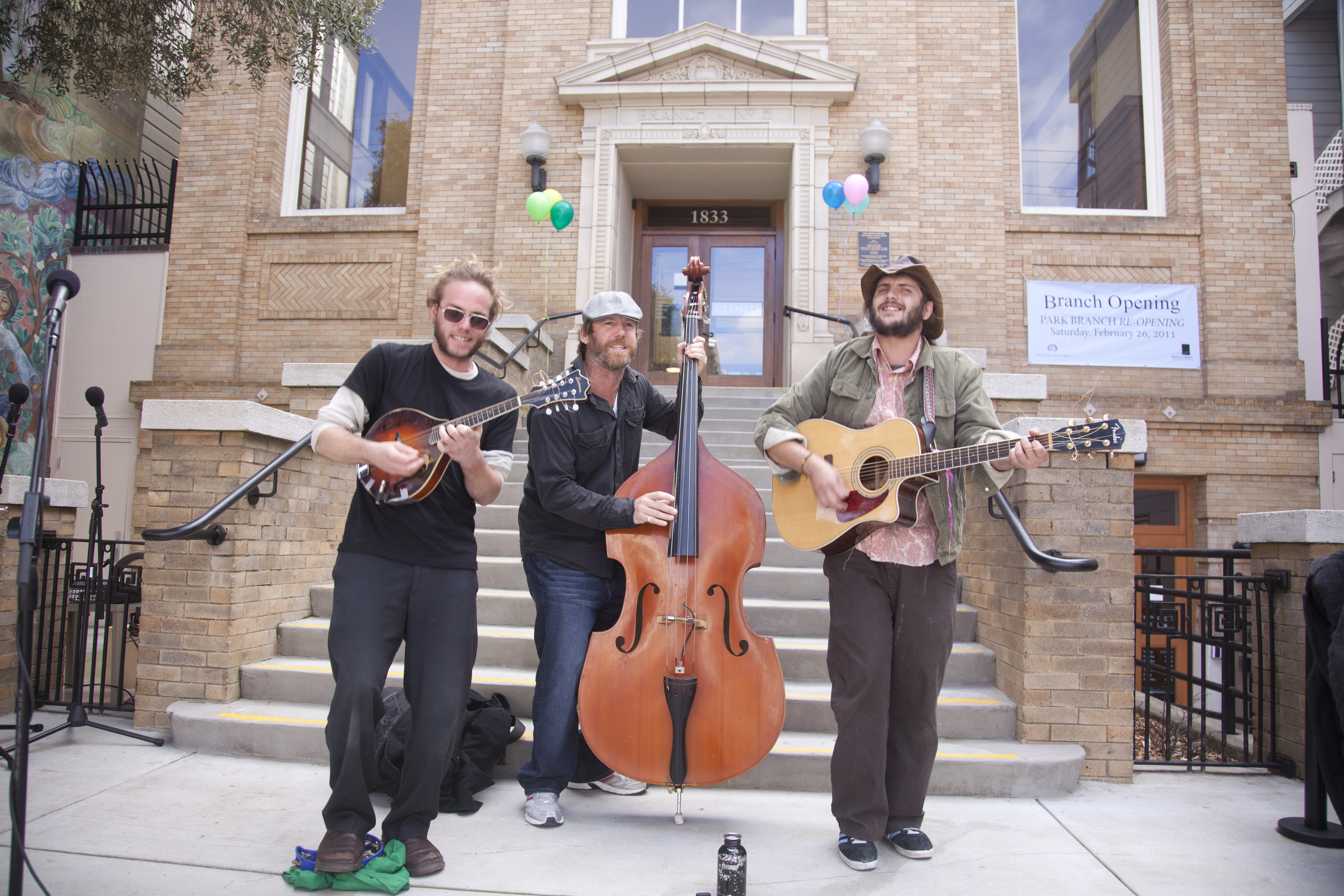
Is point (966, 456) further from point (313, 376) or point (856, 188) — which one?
point (856, 188)

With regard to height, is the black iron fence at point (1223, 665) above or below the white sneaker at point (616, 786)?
above

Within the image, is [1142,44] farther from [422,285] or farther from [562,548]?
[562,548]

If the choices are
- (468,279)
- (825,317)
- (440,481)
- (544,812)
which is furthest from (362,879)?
(825,317)

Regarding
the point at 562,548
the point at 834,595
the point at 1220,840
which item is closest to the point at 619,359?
the point at 562,548

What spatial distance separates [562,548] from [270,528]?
2160 millimetres

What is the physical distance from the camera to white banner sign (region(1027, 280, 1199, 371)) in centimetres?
933

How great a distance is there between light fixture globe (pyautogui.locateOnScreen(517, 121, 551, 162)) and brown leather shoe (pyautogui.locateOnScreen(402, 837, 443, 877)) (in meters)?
8.58

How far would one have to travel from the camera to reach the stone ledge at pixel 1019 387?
6.00 metres

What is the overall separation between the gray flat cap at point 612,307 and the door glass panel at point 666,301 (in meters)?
7.48

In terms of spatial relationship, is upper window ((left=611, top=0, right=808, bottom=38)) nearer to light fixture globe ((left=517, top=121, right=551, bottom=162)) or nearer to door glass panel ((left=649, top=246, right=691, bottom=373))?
light fixture globe ((left=517, top=121, right=551, bottom=162))

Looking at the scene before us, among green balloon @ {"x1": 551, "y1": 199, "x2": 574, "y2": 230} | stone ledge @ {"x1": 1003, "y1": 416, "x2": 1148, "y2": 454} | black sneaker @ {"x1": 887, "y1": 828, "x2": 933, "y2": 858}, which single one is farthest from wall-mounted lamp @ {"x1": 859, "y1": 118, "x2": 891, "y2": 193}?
black sneaker @ {"x1": 887, "y1": 828, "x2": 933, "y2": 858}

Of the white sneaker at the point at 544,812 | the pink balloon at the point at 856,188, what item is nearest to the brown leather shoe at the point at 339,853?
the white sneaker at the point at 544,812

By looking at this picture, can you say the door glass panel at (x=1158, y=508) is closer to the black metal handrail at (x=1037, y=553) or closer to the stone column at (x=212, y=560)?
the black metal handrail at (x=1037, y=553)

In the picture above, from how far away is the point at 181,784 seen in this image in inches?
132
